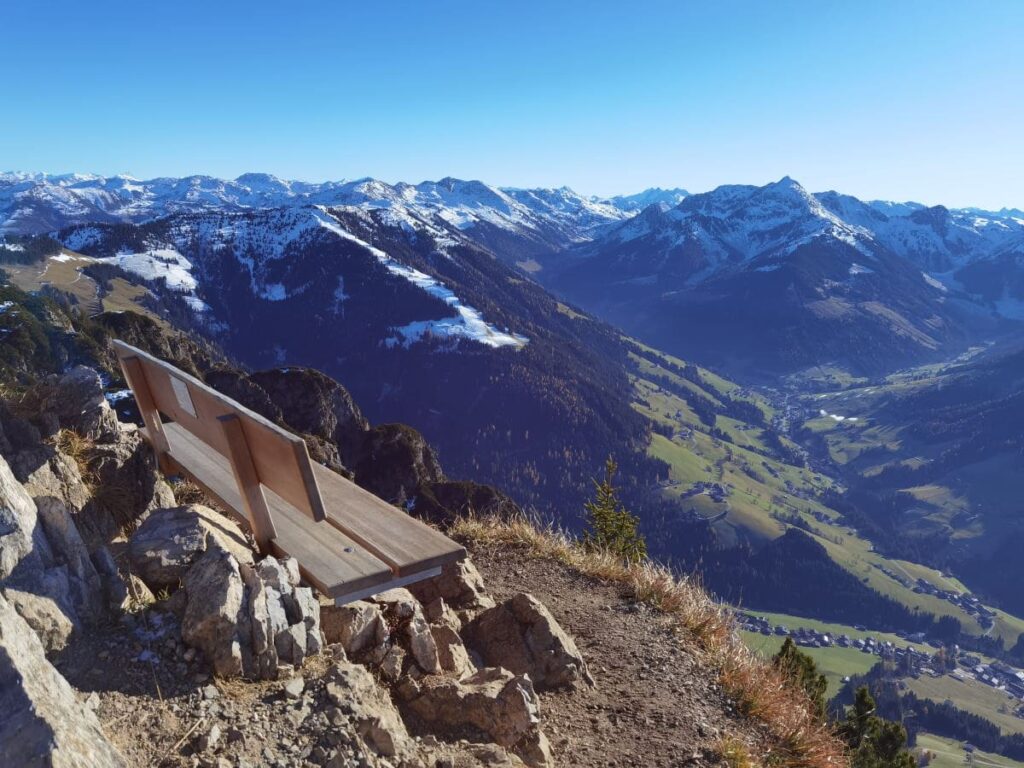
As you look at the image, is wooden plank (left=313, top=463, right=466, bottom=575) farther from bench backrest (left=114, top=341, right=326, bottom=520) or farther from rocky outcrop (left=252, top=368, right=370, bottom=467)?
rocky outcrop (left=252, top=368, right=370, bottom=467)

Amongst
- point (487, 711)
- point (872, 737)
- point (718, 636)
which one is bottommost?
point (872, 737)

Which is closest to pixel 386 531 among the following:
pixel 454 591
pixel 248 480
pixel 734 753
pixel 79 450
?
pixel 248 480

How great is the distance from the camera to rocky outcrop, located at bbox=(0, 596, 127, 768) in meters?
3.26

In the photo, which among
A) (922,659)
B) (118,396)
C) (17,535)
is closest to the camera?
(17,535)

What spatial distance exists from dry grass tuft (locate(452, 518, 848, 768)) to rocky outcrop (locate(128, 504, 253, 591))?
538 cm

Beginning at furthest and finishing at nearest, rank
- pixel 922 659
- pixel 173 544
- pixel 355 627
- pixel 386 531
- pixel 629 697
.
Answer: pixel 922 659, pixel 629 697, pixel 386 531, pixel 355 627, pixel 173 544

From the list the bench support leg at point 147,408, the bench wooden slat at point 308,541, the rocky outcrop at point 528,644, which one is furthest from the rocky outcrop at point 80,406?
the rocky outcrop at point 528,644

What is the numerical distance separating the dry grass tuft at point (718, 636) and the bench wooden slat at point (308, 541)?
3.97 metres

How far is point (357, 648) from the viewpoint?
6.31 m

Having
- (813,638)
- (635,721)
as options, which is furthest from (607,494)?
(813,638)

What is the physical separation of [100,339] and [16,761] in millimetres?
120064

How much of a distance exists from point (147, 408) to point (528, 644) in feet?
18.8

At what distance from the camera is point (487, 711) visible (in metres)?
6.02

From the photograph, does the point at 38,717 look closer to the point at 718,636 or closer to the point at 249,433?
the point at 249,433
